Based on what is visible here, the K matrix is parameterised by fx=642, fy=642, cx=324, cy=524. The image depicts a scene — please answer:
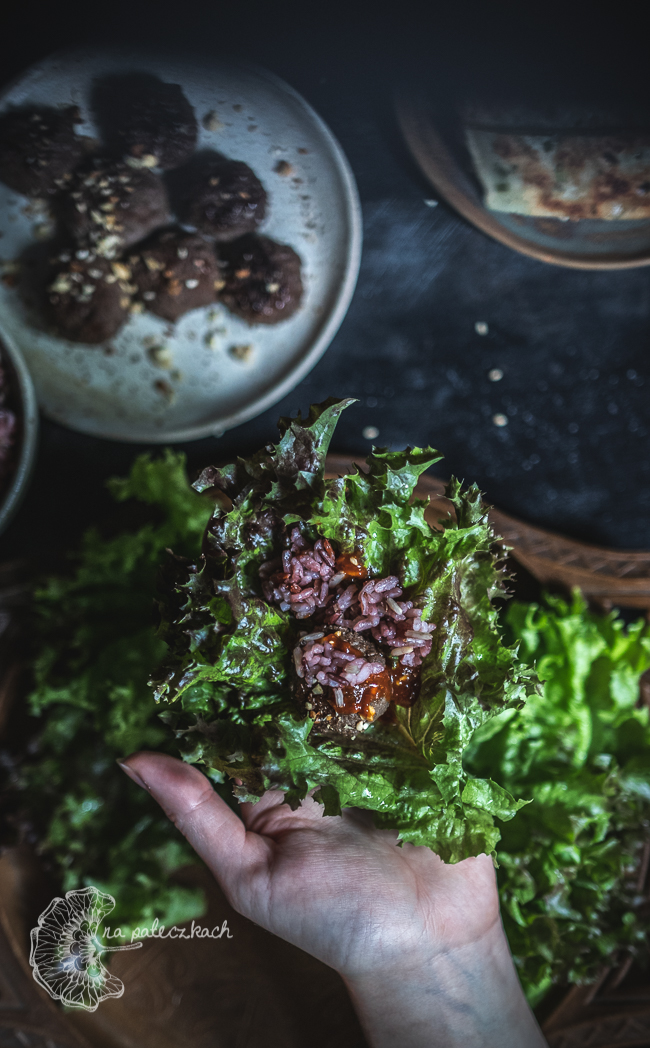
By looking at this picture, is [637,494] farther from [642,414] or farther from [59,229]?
[59,229]

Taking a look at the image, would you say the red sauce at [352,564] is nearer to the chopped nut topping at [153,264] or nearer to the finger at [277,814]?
the finger at [277,814]

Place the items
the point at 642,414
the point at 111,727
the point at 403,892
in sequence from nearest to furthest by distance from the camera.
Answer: the point at 403,892
the point at 111,727
the point at 642,414

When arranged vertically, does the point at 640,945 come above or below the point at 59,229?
below

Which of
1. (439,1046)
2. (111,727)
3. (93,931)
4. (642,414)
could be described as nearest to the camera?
(439,1046)

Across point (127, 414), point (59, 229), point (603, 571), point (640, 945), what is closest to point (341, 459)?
point (127, 414)

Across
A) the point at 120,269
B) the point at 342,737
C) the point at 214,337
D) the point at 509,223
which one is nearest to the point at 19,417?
the point at 120,269

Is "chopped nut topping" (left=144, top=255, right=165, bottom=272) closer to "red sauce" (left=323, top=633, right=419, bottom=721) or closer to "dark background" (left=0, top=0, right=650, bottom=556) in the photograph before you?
"dark background" (left=0, top=0, right=650, bottom=556)

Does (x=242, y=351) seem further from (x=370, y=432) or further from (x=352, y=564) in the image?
(x=352, y=564)

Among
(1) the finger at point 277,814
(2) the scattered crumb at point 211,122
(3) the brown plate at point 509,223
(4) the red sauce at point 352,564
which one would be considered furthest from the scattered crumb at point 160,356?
(1) the finger at point 277,814
